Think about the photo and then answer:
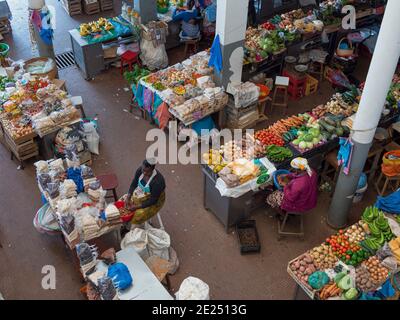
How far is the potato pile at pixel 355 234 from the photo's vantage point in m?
7.44

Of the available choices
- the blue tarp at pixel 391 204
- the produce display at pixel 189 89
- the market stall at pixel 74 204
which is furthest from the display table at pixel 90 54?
the blue tarp at pixel 391 204

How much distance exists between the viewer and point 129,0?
50.0 feet

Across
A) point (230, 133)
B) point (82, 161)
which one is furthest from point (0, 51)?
point (230, 133)

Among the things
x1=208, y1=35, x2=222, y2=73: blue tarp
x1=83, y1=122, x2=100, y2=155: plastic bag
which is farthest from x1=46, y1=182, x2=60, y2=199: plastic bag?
x1=208, y1=35, x2=222, y2=73: blue tarp

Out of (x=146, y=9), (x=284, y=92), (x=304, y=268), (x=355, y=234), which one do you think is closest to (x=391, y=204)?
(x=355, y=234)

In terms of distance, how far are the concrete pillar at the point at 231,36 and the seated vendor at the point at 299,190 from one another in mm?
3128

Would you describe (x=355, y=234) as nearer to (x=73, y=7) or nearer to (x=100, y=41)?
(x=100, y=41)

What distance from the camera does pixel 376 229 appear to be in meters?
7.51

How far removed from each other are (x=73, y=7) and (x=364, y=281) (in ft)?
38.9

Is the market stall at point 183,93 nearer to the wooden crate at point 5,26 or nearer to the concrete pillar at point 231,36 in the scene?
the concrete pillar at point 231,36

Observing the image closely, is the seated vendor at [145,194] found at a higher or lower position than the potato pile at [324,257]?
higher

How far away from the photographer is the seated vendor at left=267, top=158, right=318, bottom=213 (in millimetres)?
7817

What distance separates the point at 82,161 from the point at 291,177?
14.6 ft
